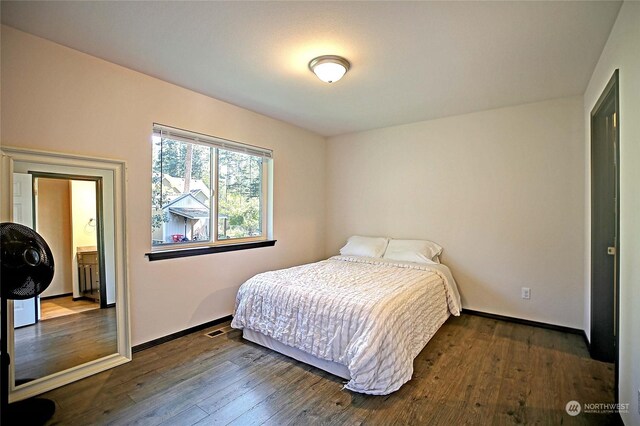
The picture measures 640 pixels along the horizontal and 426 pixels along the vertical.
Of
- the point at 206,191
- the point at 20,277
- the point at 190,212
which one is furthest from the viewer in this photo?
the point at 206,191

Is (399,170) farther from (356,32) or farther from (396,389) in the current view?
(396,389)

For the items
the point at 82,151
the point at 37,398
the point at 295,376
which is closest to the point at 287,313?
the point at 295,376

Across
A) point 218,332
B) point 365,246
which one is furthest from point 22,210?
point 365,246

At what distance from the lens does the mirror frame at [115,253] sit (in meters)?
1.94

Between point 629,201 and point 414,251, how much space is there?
7.26ft

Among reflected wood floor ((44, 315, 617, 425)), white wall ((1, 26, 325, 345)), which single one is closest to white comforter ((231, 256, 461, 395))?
reflected wood floor ((44, 315, 617, 425))

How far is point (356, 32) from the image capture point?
6.48 feet

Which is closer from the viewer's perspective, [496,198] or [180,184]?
[180,184]

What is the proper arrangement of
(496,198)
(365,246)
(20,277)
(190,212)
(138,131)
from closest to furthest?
(20,277)
(138,131)
(190,212)
(496,198)
(365,246)

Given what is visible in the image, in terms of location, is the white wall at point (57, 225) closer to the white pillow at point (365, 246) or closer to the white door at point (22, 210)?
the white door at point (22, 210)

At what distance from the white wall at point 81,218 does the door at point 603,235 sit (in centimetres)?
408

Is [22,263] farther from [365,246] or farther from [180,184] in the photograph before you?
[365,246]

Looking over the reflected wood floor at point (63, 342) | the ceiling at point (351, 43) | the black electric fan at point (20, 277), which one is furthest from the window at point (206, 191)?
the black electric fan at point (20, 277)

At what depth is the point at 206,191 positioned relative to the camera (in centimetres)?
325
